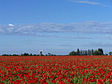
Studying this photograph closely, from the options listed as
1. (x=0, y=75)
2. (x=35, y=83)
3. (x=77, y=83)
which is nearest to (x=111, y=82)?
(x=77, y=83)

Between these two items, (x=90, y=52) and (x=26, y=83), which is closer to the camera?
(x=26, y=83)

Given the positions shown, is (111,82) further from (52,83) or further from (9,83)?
(9,83)

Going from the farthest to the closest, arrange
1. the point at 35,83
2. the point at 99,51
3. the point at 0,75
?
the point at 99,51 → the point at 0,75 → the point at 35,83

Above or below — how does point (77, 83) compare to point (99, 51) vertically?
below

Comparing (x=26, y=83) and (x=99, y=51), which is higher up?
(x=99, y=51)

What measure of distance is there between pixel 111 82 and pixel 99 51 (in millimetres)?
34938

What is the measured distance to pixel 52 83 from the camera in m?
9.43

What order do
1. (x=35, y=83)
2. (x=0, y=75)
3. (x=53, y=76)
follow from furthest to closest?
1. (x=0, y=75)
2. (x=53, y=76)
3. (x=35, y=83)

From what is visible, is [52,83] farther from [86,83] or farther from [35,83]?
[86,83]

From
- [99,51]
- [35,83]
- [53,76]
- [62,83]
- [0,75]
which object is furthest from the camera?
[99,51]

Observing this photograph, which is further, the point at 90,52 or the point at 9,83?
the point at 90,52

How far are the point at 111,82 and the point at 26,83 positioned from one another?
11.3 feet

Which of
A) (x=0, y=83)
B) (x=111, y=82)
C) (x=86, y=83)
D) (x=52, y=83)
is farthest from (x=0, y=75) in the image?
(x=111, y=82)

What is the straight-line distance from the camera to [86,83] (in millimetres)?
9414
